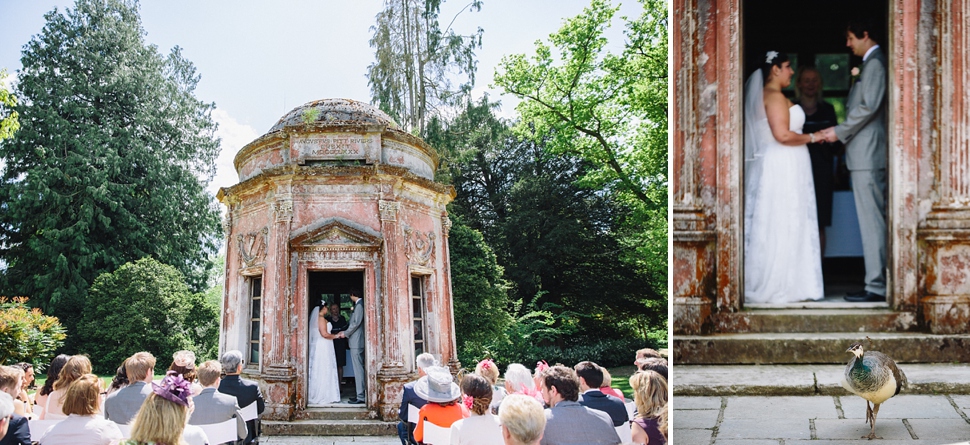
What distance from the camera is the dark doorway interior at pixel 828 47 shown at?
4969mm

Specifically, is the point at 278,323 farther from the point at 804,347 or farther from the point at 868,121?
the point at 868,121

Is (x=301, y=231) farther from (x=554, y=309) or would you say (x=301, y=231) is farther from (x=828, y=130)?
(x=828, y=130)

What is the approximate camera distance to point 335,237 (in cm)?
727

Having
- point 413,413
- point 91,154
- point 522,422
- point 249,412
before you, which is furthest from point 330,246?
point 522,422

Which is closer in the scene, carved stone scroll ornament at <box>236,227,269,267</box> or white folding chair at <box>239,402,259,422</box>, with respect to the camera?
white folding chair at <box>239,402,259,422</box>

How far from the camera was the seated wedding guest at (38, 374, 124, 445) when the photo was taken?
2.98 metres

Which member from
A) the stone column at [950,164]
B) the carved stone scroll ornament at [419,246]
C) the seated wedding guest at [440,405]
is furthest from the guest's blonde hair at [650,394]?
the carved stone scroll ornament at [419,246]

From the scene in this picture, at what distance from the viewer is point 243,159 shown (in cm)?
812

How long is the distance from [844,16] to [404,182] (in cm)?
432

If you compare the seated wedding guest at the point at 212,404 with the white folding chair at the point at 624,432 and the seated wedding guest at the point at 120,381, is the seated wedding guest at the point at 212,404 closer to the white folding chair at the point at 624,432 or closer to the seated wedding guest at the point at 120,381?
the seated wedding guest at the point at 120,381

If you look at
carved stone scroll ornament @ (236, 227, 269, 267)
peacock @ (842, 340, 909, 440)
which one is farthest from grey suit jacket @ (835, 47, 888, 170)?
carved stone scroll ornament @ (236, 227, 269, 267)

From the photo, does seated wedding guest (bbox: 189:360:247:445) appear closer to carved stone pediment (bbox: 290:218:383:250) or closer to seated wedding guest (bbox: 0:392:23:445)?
seated wedding guest (bbox: 0:392:23:445)

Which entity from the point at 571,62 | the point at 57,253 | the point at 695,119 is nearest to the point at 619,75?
the point at 571,62

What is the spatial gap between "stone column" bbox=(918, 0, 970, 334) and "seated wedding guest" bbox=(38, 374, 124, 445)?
447cm
